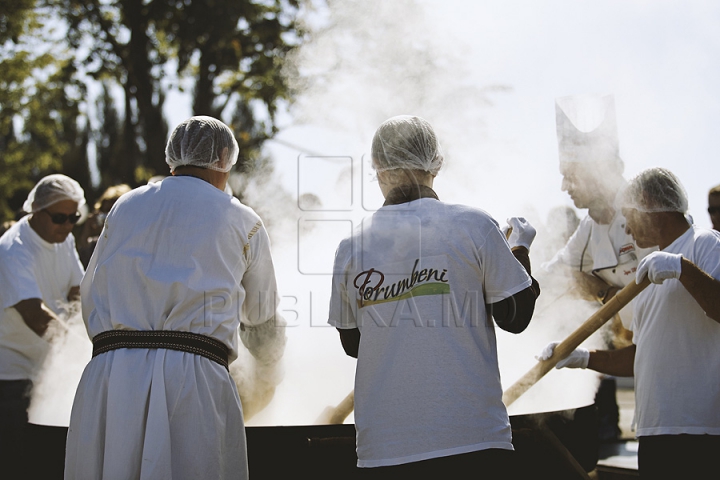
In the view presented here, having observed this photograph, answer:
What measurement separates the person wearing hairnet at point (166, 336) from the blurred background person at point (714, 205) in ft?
8.71

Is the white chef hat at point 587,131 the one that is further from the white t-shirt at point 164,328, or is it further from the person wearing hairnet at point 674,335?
the white t-shirt at point 164,328

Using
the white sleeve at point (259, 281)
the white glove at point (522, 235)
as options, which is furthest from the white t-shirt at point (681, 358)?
the white sleeve at point (259, 281)

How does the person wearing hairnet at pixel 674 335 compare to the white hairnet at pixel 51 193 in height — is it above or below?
below

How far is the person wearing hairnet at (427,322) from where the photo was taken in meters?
2.06

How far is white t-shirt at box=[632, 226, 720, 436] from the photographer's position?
2695 mm

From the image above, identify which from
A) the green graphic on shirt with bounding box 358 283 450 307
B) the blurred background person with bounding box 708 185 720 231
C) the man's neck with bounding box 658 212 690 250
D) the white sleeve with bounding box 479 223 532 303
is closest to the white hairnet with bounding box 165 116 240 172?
the green graphic on shirt with bounding box 358 283 450 307

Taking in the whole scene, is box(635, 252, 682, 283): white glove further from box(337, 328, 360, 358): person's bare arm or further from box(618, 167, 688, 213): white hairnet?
box(337, 328, 360, 358): person's bare arm

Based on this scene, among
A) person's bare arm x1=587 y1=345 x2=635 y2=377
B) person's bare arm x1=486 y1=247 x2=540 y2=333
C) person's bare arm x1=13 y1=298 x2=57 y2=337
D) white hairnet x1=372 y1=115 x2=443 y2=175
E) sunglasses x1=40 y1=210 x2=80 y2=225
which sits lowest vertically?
person's bare arm x1=587 y1=345 x2=635 y2=377

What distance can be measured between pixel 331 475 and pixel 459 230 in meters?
1.23

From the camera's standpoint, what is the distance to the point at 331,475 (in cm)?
280

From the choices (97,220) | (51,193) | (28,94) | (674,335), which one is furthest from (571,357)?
(28,94)

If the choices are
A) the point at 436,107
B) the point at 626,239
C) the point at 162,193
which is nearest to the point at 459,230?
the point at 162,193

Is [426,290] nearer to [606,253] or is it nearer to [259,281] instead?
[259,281]

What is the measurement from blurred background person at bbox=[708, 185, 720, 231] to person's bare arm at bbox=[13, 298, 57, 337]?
11.9 feet
